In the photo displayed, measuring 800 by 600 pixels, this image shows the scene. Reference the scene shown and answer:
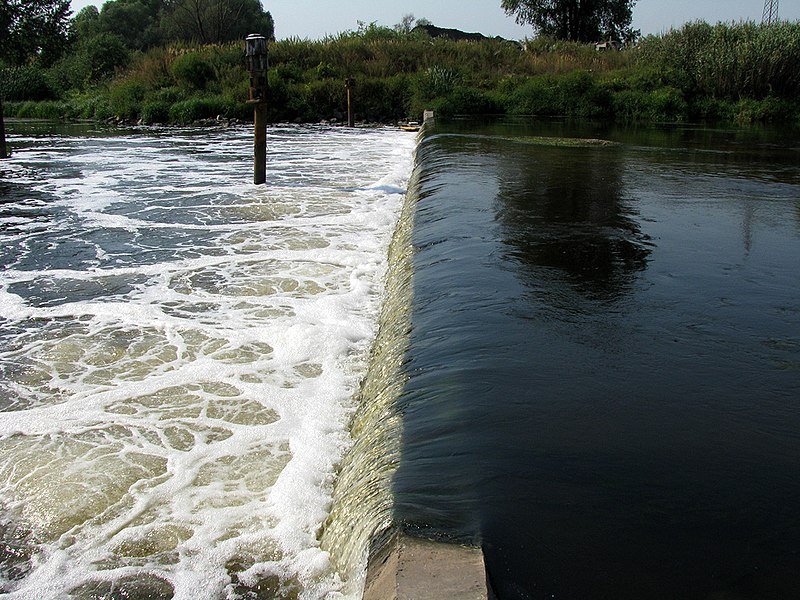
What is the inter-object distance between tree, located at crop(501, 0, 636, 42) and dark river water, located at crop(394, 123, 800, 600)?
3717 cm

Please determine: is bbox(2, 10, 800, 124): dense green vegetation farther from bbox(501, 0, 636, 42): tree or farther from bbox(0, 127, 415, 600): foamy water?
bbox(0, 127, 415, 600): foamy water

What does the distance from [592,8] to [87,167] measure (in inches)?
1348

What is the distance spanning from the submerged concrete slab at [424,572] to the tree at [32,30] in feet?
106

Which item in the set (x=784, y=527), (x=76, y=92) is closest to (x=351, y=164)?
(x=784, y=527)

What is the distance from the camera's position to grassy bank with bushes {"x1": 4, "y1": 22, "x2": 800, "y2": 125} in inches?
856

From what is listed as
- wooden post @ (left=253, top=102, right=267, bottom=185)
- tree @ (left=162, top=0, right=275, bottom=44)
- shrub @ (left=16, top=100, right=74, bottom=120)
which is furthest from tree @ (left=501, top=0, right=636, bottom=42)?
wooden post @ (left=253, top=102, right=267, bottom=185)

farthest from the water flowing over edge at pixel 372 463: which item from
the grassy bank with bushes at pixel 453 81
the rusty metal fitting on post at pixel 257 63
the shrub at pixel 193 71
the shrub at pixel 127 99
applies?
Result: the shrub at pixel 193 71

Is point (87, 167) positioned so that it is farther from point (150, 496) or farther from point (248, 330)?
point (150, 496)

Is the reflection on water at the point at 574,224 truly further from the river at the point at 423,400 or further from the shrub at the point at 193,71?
the shrub at the point at 193,71

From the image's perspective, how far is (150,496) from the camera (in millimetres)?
2975

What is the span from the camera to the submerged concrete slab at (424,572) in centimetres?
174

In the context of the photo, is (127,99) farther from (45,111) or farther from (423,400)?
(423,400)

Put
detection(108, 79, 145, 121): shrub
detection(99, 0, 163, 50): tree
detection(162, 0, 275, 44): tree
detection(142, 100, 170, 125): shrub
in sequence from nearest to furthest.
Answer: detection(142, 100, 170, 125): shrub < detection(108, 79, 145, 121): shrub < detection(162, 0, 275, 44): tree < detection(99, 0, 163, 50): tree

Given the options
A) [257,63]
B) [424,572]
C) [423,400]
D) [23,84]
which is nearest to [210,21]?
[23,84]
